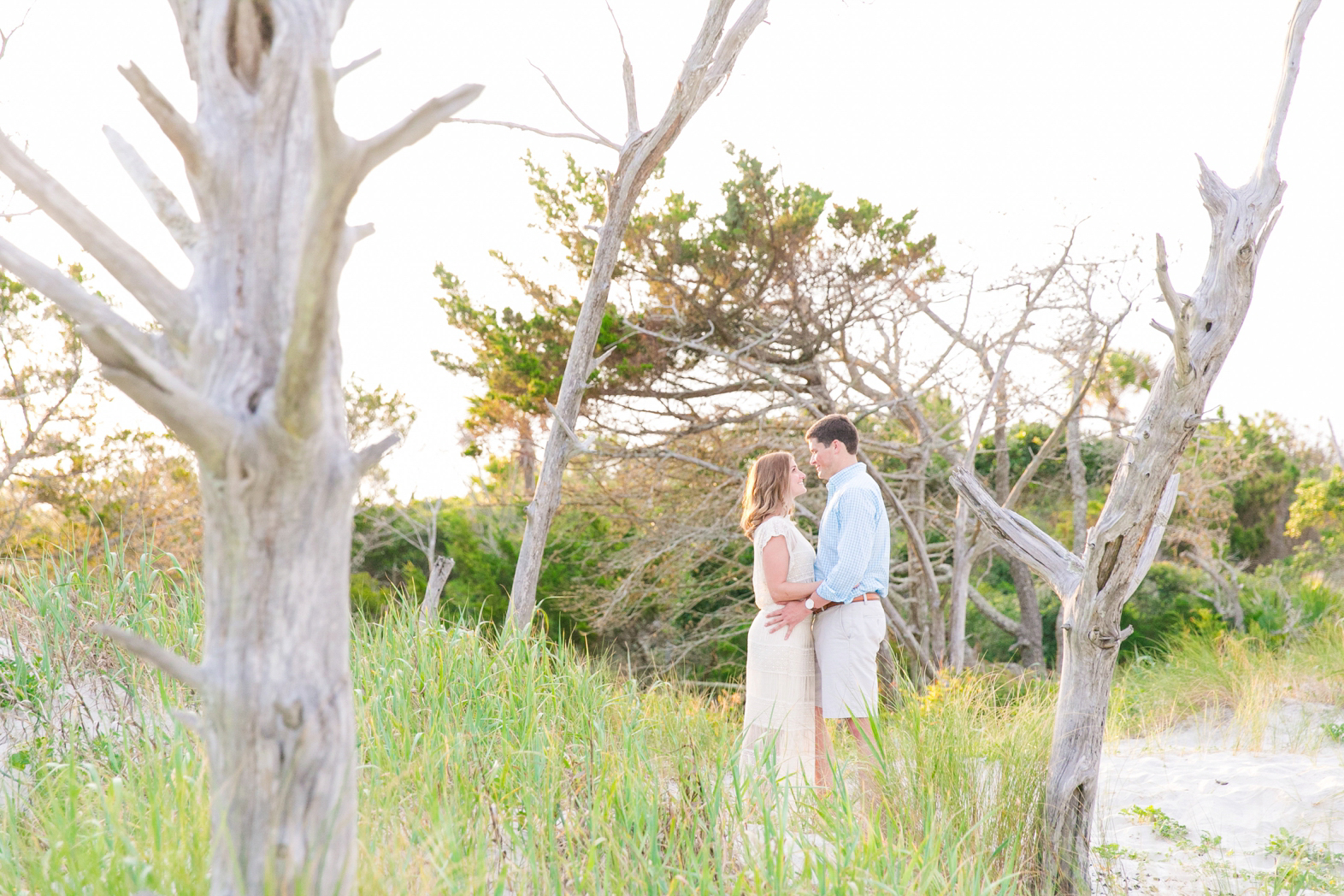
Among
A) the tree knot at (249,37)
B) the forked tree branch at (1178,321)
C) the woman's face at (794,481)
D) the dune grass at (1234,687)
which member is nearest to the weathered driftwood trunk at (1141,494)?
the forked tree branch at (1178,321)

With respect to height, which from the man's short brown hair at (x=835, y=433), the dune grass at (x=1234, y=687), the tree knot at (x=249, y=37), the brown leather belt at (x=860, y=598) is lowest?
the dune grass at (x=1234, y=687)

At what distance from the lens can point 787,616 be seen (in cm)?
406

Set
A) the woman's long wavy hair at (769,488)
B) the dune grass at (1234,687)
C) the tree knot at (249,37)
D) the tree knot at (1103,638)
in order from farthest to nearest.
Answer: the dune grass at (1234,687) → the woman's long wavy hair at (769,488) → the tree knot at (1103,638) → the tree knot at (249,37)

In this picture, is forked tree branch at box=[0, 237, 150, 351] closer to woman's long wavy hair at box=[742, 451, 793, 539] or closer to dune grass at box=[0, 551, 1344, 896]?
dune grass at box=[0, 551, 1344, 896]

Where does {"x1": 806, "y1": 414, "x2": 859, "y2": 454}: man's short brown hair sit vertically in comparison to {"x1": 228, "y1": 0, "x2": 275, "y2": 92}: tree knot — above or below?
below

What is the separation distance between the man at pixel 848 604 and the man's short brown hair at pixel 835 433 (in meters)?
0.14

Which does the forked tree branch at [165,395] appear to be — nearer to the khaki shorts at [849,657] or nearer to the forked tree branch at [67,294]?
the forked tree branch at [67,294]

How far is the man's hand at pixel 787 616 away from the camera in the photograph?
4051 mm

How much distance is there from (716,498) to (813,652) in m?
4.96

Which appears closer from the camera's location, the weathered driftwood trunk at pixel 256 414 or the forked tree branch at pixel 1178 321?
the weathered driftwood trunk at pixel 256 414

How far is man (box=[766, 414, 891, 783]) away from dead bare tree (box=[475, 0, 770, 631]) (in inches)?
63.2

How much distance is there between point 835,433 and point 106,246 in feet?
10.7

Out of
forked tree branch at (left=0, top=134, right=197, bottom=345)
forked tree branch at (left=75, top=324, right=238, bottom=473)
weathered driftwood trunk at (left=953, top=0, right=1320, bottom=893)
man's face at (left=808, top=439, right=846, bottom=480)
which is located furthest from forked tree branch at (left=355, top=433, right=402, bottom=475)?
man's face at (left=808, top=439, right=846, bottom=480)

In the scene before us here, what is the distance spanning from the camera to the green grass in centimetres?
221
